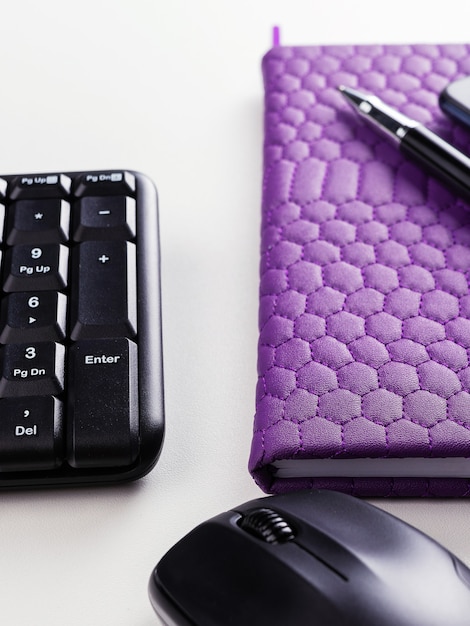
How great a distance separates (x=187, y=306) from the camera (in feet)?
1.67

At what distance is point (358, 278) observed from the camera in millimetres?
472

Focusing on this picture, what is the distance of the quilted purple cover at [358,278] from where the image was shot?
406mm

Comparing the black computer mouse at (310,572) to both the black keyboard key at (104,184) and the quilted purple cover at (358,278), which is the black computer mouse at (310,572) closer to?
the quilted purple cover at (358,278)

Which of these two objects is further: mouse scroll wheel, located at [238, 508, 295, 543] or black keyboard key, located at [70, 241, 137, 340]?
black keyboard key, located at [70, 241, 137, 340]

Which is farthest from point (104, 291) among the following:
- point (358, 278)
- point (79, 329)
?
point (358, 278)

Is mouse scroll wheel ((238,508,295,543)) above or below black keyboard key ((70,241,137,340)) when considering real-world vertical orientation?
below

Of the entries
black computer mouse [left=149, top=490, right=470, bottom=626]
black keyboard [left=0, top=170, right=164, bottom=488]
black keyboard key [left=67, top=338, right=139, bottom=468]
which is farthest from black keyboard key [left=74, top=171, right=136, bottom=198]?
black computer mouse [left=149, top=490, right=470, bottom=626]

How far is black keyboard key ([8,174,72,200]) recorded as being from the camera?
1.66 feet

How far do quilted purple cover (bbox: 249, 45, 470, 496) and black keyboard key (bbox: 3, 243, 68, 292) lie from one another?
0.35 feet

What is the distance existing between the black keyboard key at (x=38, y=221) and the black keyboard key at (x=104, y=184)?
1 cm

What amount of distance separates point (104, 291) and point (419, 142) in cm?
21

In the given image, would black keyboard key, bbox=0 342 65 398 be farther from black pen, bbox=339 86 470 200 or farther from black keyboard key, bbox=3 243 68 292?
black pen, bbox=339 86 470 200

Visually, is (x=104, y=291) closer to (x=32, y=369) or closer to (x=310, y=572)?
(x=32, y=369)

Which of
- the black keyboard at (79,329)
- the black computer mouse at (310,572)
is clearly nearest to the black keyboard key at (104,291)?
the black keyboard at (79,329)
